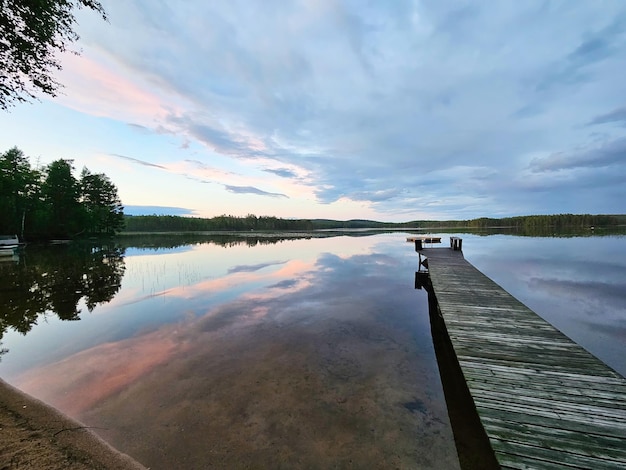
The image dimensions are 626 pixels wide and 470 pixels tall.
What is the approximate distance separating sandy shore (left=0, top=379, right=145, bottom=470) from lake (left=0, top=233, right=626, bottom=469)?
0.26 m

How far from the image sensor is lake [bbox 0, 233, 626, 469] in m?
4.12

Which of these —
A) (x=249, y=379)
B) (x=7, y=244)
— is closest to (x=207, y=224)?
(x=7, y=244)

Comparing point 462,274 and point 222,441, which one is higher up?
point 462,274

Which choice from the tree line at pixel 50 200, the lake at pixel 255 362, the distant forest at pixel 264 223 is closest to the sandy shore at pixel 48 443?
the lake at pixel 255 362

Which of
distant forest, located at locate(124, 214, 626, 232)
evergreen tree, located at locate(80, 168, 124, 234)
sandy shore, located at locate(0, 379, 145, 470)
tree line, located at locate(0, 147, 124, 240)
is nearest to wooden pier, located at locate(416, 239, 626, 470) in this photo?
sandy shore, located at locate(0, 379, 145, 470)

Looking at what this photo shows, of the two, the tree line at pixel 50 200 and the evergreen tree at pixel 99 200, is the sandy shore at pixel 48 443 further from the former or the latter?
the evergreen tree at pixel 99 200

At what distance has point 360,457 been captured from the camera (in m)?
3.84

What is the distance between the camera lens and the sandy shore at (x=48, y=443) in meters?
3.30

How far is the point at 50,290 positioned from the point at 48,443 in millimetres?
13837

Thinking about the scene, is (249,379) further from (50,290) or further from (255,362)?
(50,290)

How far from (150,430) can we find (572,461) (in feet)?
18.4

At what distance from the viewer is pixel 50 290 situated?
1353cm

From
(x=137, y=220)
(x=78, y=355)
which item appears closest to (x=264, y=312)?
(x=78, y=355)

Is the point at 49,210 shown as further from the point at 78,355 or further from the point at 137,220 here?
the point at 137,220
